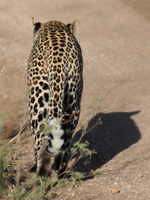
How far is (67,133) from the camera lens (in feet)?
18.5

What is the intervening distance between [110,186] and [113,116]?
331 centimetres

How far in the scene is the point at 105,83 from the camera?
10352 mm

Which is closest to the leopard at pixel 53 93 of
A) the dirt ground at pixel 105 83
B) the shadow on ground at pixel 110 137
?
the dirt ground at pixel 105 83

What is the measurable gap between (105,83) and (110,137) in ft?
8.68

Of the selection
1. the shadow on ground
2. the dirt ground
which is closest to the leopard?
the dirt ground

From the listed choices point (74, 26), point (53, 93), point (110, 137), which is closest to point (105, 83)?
point (110, 137)

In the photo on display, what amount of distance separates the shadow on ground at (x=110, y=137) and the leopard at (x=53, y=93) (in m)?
A: 0.94

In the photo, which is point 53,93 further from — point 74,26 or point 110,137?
point 110,137

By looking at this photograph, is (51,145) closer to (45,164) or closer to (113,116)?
(45,164)

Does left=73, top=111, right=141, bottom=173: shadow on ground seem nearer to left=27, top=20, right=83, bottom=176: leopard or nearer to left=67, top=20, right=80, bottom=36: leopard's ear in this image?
left=27, top=20, right=83, bottom=176: leopard

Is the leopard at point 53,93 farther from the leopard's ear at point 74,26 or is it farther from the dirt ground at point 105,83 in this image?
the leopard's ear at point 74,26

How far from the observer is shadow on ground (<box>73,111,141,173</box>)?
6852 mm

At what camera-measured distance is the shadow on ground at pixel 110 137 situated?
6.85 meters

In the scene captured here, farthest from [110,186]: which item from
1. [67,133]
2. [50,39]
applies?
[50,39]
